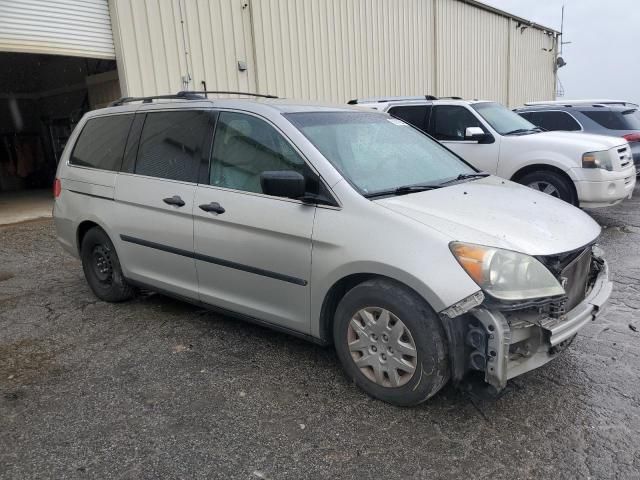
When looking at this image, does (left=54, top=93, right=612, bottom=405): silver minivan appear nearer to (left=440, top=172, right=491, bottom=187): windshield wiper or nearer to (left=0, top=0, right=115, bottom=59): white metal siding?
(left=440, top=172, right=491, bottom=187): windshield wiper

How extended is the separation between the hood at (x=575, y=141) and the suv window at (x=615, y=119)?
270 cm

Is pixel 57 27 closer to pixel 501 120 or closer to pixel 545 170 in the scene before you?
pixel 501 120

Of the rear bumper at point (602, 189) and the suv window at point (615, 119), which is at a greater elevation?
the suv window at point (615, 119)

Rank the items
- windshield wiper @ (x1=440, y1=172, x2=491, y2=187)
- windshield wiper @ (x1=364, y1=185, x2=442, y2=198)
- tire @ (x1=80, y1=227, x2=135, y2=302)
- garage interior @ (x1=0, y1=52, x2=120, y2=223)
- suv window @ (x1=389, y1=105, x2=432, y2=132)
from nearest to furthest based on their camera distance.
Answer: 1. windshield wiper @ (x1=364, y1=185, x2=442, y2=198)
2. windshield wiper @ (x1=440, y1=172, x2=491, y2=187)
3. tire @ (x1=80, y1=227, x2=135, y2=302)
4. suv window @ (x1=389, y1=105, x2=432, y2=132)
5. garage interior @ (x1=0, y1=52, x2=120, y2=223)

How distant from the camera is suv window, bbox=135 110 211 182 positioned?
3.94 meters

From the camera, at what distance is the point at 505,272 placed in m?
2.68

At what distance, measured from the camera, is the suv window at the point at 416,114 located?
27.1ft

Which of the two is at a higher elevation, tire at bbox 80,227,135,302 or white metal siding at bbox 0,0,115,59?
white metal siding at bbox 0,0,115,59

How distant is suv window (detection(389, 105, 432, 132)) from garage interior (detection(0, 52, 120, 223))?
28.1ft

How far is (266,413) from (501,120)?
6470 millimetres

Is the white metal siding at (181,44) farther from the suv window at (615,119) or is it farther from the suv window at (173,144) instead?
the suv window at (615,119)

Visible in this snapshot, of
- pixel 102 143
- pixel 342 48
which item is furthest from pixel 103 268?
pixel 342 48

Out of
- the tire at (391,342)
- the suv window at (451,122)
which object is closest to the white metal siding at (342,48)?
the suv window at (451,122)

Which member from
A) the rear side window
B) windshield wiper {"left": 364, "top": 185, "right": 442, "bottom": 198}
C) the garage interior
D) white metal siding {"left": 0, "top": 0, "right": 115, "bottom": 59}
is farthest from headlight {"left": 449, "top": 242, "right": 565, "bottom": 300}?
the garage interior
